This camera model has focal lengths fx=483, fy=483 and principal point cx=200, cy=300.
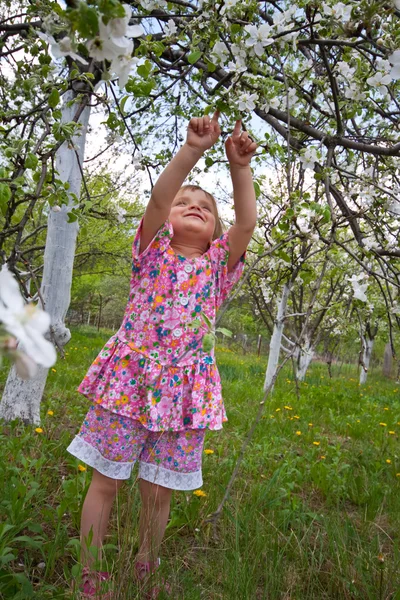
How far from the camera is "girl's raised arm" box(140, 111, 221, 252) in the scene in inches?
59.3

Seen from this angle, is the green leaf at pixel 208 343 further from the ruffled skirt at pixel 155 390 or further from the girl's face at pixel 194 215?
the girl's face at pixel 194 215

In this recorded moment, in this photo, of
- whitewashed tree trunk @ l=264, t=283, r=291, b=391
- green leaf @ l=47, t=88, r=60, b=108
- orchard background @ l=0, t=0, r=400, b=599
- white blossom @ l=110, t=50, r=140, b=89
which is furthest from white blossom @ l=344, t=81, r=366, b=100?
whitewashed tree trunk @ l=264, t=283, r=291, b=391

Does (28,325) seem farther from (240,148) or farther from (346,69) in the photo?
(346,69)

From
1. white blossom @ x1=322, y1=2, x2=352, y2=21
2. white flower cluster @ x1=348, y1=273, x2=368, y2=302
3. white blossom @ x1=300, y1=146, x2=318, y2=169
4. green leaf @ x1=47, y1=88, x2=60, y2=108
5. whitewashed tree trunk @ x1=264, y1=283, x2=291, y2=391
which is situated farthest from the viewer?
whitewashed tree trunk @ x1=264, y1=283, x2=291, y2=391

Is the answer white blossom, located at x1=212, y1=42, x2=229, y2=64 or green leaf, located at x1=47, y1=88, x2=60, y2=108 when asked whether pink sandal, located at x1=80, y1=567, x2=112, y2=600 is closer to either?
green leaf, located at x1=47, y1=88, x2=60, y2=108

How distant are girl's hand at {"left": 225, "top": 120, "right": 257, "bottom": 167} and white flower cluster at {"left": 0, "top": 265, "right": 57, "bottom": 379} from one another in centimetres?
136

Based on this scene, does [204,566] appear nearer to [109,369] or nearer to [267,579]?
[267,579]

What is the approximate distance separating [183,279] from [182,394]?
40cm

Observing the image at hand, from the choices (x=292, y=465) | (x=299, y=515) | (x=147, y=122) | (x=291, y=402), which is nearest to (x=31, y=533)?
(x=299, y=515)

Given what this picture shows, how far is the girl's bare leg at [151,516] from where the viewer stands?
1.53 metres

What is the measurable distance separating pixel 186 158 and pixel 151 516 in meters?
1.13

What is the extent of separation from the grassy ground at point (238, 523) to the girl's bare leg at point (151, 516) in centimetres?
5

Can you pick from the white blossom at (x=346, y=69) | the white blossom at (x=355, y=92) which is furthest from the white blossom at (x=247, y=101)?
the white blossom at (x=346, y=69)

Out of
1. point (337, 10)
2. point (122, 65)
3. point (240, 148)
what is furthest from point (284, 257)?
point (122, 65)
